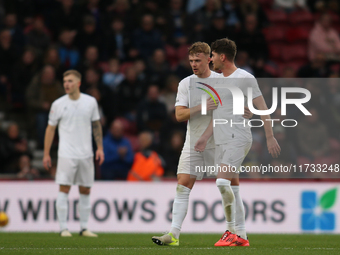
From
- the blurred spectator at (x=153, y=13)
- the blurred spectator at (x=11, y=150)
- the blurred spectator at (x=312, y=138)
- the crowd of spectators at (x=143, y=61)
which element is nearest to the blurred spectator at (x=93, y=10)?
Result: the crowd of spectators at (x=143, y=61)

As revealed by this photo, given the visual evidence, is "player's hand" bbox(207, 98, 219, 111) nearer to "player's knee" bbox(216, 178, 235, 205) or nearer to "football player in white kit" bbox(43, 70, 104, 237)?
"player's knee" bbox(216, 178, 235, 205)

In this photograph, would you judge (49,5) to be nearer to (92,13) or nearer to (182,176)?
(92,13)

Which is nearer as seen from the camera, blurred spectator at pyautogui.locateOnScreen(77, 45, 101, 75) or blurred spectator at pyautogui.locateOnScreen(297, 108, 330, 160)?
blurred spectator at pyautogui.locateOnScreen(297, 108, 330, 160)

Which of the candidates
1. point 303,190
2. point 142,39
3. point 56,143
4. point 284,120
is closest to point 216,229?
point 303,190

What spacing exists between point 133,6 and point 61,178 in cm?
739

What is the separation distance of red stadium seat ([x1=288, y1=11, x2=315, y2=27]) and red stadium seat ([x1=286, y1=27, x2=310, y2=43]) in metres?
0.21

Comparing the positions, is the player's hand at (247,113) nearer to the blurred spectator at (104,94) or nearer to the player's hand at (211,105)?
the player's hand at (211,105)

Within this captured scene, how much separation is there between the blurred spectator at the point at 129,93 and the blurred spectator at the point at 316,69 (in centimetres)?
377

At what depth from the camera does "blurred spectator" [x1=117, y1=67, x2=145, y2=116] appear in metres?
13.9

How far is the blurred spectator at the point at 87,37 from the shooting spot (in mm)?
14797

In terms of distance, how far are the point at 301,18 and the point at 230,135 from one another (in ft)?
34.7

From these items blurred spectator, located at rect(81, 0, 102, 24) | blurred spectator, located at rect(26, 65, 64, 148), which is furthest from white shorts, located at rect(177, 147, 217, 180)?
blurred spectator, located at rect(81, 0, 102, 24)

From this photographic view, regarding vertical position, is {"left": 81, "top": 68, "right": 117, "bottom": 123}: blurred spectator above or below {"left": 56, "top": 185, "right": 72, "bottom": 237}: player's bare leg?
above

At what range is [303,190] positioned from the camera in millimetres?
11664
